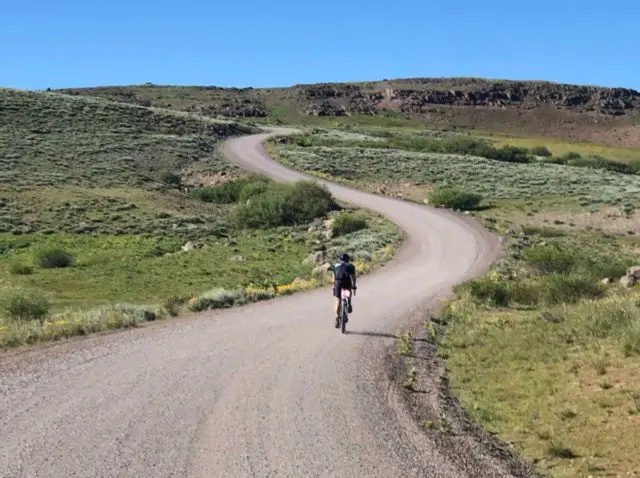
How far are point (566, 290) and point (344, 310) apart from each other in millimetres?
8603

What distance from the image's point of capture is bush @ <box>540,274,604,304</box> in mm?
21406

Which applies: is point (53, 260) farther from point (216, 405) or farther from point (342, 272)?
point (216, 405)

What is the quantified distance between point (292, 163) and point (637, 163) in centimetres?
4700

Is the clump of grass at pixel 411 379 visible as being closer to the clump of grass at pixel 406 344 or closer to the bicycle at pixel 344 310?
the clump of grass at pixel 406 344

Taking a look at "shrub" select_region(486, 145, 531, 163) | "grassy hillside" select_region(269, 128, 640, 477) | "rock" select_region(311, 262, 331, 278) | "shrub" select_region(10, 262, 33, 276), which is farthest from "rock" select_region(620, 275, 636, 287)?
"shrub" select_region(486, 145, 531, 163)

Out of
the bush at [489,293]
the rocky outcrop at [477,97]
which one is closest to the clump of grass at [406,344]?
the bush at [489,293]

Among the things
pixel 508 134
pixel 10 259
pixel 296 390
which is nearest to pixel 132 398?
pixel 296 390

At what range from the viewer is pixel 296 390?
1137cm

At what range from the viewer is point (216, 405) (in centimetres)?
1040

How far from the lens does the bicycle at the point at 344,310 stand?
53.7ft

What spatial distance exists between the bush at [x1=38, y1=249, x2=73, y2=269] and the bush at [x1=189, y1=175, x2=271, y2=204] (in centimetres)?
2176

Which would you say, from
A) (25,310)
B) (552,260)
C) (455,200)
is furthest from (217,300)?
(455,200)

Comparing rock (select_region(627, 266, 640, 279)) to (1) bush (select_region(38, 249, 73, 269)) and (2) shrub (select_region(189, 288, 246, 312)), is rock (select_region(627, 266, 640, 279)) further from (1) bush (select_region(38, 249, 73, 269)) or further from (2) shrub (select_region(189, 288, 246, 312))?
(1) bush (select_region(38, 249, 73, 269))

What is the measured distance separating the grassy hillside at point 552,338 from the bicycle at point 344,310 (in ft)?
4.63
